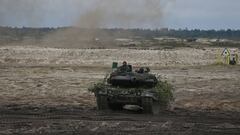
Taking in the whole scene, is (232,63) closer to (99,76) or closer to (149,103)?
(99,76)

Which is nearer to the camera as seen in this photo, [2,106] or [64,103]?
[2,106]

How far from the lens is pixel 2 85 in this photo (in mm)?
32875

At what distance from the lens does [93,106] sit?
24781 mm

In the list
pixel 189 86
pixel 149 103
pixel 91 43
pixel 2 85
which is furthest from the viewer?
pixel 91 43

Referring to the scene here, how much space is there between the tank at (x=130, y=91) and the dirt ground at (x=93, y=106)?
1.28 ft

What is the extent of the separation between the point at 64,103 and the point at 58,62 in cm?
2848

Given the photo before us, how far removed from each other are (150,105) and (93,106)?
4047 millimetres

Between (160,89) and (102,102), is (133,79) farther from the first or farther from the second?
(102,102)

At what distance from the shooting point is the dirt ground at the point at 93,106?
55.8 feet

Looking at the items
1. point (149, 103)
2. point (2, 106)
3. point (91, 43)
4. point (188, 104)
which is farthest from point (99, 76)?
point (91, 43)

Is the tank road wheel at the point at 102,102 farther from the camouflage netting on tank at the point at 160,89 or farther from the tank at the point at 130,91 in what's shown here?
the camouflage netting on tank at the point at 160,89

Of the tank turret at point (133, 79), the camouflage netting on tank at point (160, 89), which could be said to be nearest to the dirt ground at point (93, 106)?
the camouflage netting on tank at point (160, 89)

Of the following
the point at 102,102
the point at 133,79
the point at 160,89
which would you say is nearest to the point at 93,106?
the point at 102,102

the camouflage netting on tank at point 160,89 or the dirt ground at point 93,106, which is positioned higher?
the camouflage netting on tank at point 160,89
